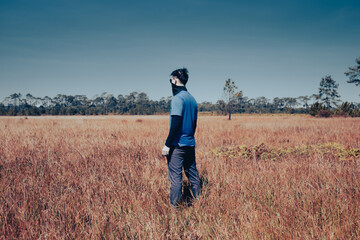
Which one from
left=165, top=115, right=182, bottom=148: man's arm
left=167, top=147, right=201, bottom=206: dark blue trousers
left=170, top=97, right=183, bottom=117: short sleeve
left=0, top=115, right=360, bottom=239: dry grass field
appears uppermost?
left=170, top=97, right=183, bottom=117: short sleeve

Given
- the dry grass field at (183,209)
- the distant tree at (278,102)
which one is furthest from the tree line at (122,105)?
the dry grass field at (183,209)

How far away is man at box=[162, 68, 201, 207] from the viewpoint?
2.54 metres

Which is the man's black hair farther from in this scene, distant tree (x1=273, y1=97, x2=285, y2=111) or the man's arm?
distant tree (x1=273, y1=97, x2=285, y2=111)

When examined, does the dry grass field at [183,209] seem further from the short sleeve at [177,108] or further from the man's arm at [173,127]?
the short sleeve at [177,108]

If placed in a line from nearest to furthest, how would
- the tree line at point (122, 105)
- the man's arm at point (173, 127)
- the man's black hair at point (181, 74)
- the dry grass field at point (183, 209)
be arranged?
the dry grass field at point (183, 209), the man's arm at point (173, 127), the man's black hair at point (181, 74), the tree line at point (122, 105)

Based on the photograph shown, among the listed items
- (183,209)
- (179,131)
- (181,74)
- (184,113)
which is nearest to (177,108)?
(184,113)

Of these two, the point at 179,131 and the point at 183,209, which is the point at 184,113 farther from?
the point at 183,209

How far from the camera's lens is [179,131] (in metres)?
2.65

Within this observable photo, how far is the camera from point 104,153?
559 cm

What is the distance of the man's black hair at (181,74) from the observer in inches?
108

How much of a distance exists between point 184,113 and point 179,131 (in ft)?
0.84

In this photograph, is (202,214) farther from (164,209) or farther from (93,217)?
(93,217)

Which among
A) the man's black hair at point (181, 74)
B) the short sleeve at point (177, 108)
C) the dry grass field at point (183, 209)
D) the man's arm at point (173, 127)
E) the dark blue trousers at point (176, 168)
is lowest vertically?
the dry grass field at point (183, 209)

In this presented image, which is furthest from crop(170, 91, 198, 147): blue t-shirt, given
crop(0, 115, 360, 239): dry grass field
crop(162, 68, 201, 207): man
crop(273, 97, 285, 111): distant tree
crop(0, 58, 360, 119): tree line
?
crop(273, 97, 285, 111): distant tree
